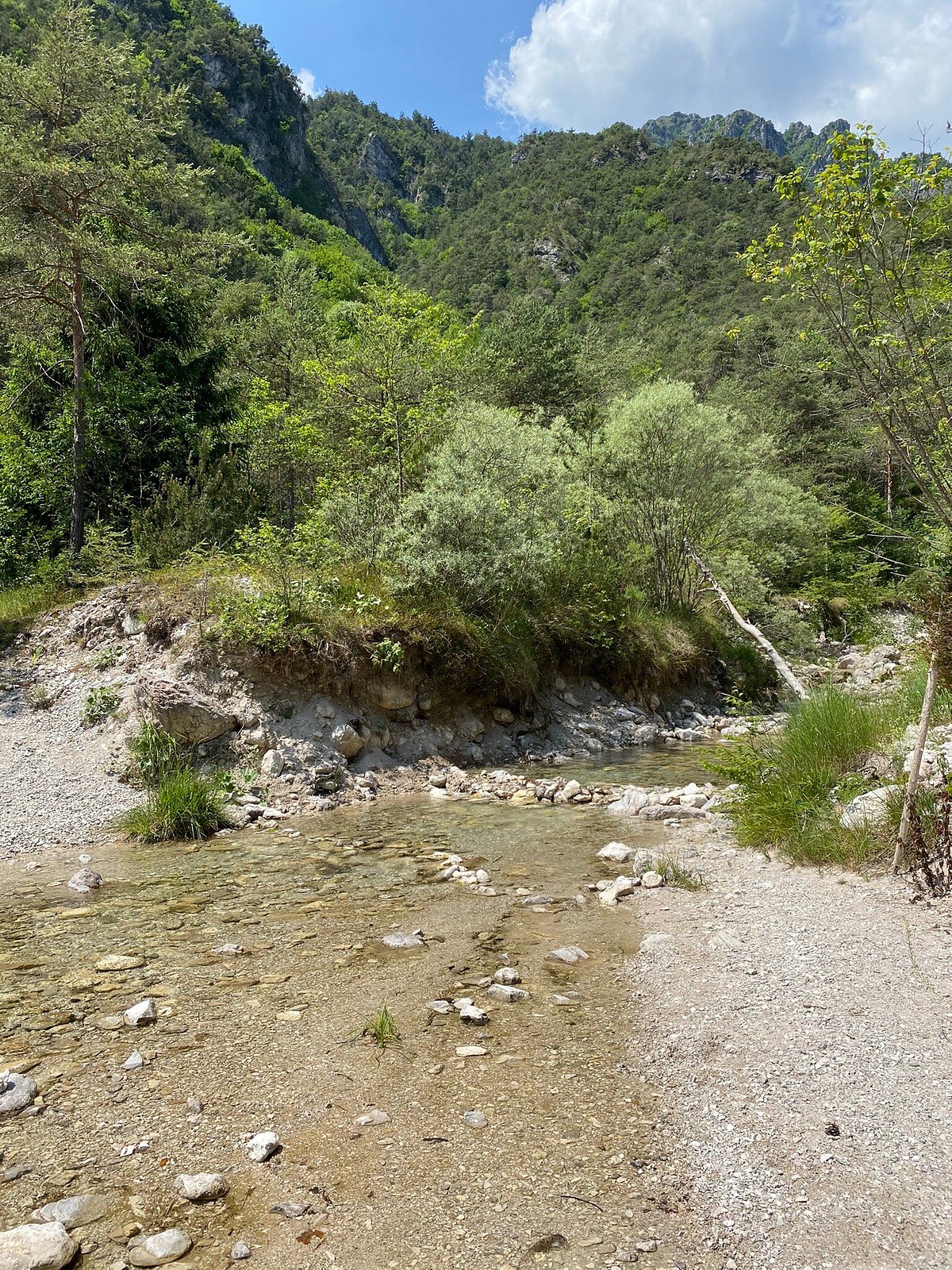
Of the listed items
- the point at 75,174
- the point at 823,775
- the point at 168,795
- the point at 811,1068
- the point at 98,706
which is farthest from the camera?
the point at 75,174

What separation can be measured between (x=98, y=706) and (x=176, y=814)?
3027mm

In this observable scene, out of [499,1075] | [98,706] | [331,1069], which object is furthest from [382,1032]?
[98,706]

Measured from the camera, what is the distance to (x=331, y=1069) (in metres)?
3.68

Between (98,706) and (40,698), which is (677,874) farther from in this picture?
(40,698)

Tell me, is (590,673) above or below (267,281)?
below

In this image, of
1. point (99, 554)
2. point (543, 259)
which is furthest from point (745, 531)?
point (543, 259)

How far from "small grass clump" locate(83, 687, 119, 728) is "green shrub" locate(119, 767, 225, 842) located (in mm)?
2090

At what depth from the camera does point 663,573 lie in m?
20.5

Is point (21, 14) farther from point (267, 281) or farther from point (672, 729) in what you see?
point (672, 729)

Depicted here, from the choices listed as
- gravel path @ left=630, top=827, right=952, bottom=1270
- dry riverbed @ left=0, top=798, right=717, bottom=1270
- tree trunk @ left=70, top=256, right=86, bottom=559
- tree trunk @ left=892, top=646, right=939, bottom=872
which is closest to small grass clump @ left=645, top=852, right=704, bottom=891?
gravel path @ left=630, top=827, right=952, bottom=1270

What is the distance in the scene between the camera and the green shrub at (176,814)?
8.38m

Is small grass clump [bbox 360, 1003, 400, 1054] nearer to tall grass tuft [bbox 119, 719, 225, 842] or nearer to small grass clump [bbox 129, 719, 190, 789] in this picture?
tall grass tuft [bbox 119, 719, 225, 842]

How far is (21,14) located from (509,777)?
93775mm

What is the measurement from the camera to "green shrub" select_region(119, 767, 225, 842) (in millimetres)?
8375
